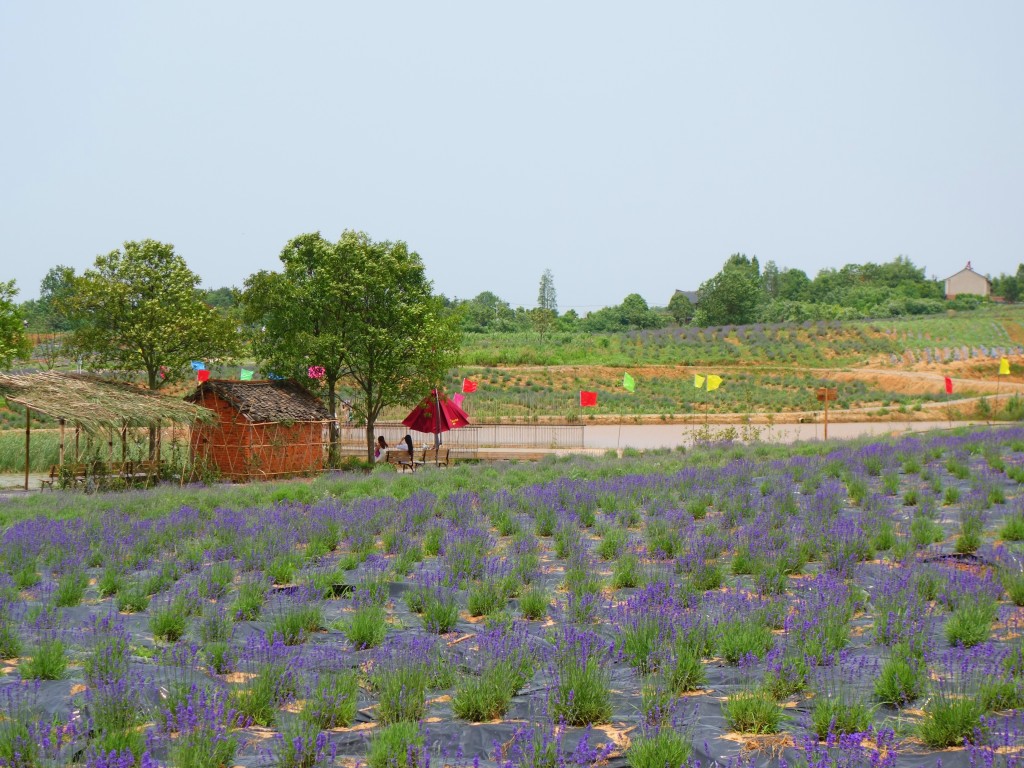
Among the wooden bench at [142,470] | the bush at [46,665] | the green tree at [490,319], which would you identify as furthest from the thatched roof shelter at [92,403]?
the green tree at [490,319]

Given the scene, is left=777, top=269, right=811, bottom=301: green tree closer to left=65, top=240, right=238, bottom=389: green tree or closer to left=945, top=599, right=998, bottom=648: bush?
left=65, top=240, right=238, bottom=389: green tree

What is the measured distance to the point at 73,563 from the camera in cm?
935

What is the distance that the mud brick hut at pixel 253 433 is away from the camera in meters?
25.0

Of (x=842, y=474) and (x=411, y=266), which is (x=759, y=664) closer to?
(x=842, y=474)

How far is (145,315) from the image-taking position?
26.8 m

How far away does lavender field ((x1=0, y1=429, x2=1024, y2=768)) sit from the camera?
4.64 meters

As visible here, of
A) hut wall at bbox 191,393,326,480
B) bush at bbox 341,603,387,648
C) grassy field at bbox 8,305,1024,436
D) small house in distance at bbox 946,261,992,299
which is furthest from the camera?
small house in distance at bbox 946,261,992,299

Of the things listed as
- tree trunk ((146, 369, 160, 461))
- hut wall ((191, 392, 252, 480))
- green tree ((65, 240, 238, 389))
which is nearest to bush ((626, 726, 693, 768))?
tree trunk ((146, 369, 160, 461))

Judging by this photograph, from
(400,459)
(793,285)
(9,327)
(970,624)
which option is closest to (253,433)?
(400,459)

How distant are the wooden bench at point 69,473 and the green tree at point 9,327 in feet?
26.5

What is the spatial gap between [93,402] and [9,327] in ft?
34.5

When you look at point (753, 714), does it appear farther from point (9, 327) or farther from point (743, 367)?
point (743, 367)

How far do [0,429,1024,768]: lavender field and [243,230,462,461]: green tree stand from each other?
16.0 metres

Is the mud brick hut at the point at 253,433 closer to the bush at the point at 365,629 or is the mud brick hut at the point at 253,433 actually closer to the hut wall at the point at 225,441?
the hut wall at the point at 225,441
